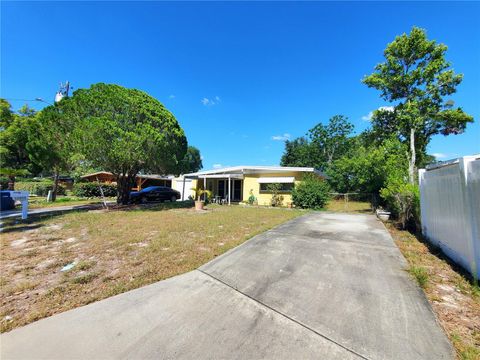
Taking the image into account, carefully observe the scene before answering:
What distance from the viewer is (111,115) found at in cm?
1164

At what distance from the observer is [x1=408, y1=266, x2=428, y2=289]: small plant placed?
11.4ft

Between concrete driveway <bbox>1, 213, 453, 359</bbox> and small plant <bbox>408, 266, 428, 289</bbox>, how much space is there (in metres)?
0.15

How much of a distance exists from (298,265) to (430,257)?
3.27 m

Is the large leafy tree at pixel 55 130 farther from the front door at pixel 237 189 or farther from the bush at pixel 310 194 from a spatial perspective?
the bush at pixel 310 194

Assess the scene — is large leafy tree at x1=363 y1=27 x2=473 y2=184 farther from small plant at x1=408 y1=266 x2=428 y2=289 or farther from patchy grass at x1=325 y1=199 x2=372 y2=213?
small plant at x1=408 y1=266 x2=428 y2=289

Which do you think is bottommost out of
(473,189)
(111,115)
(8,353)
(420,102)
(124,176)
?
(8,353)

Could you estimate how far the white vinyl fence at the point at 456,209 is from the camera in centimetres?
367

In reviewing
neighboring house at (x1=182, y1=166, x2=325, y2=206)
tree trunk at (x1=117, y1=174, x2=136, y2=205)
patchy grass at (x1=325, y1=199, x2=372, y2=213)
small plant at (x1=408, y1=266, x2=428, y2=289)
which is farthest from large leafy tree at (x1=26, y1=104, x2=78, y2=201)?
patchy grass at (x1=325, y1=199, x2=372, y2=213)

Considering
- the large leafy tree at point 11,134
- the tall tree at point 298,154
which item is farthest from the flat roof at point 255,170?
the tall tree at point 298,154

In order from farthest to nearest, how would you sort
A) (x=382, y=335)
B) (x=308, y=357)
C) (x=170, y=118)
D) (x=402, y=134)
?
(x=402, y=134) → (x=170, y=118) → (x=382, y=335) → (x=308, y=357)

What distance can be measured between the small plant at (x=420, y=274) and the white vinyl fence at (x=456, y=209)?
2.34ft

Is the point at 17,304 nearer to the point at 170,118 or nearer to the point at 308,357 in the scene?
the point at 308,357

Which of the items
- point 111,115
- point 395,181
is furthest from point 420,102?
point 111,115

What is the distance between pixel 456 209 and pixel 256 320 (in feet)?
15.7
